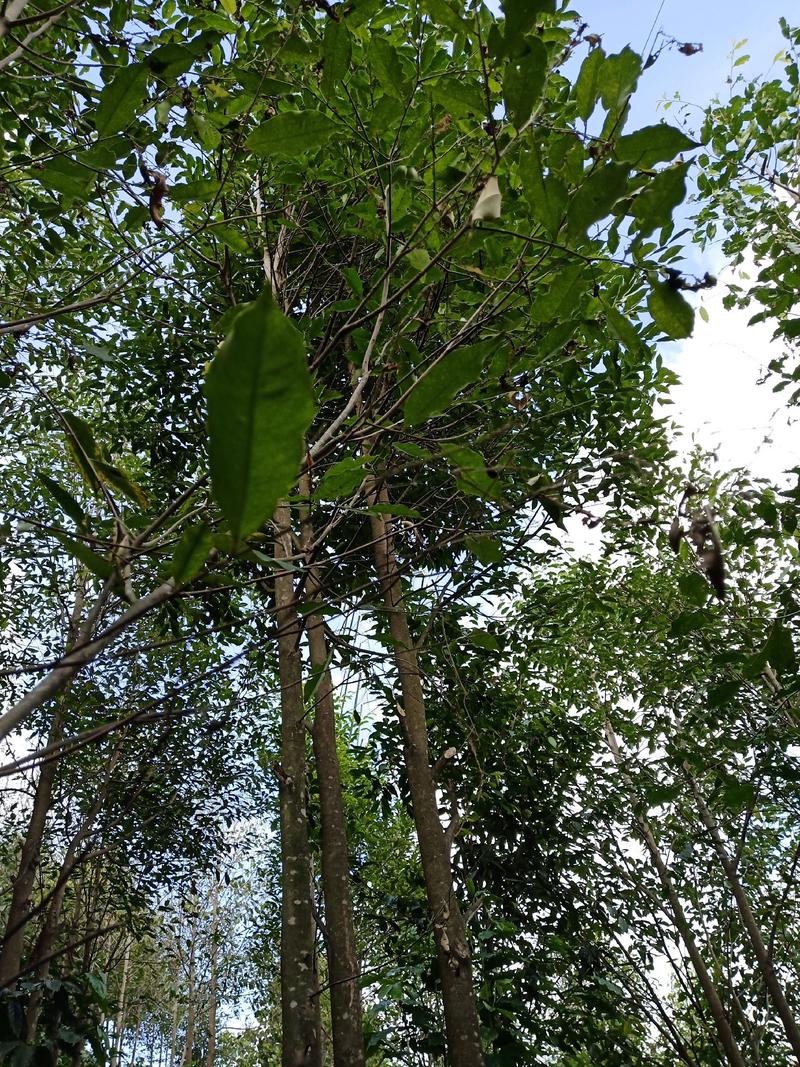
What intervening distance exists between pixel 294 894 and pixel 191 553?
9.70ft

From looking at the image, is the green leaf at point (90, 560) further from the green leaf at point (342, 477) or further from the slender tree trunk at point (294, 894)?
the slender tree trunk at point (294, 894)

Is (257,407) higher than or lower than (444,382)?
lower

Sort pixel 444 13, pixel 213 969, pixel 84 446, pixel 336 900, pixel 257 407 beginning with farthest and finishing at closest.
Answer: pixel 213 969, pixel 336 900, pixel 444 13, pixel 84 446, pixel 257 407

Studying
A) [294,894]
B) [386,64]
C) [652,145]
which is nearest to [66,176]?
[386,64]

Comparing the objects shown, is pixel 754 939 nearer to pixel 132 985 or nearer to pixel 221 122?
pixel 221 122

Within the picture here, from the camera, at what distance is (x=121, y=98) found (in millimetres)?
713

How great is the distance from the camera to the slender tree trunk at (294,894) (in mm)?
2701

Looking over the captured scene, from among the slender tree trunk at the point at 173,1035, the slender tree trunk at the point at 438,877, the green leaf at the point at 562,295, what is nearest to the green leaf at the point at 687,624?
the green leaf at the point at 562,295

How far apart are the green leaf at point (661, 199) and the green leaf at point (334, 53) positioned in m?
0.44

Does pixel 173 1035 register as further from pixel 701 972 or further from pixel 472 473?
pixel 472 473

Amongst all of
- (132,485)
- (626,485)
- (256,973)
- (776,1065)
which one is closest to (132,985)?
(256,973)

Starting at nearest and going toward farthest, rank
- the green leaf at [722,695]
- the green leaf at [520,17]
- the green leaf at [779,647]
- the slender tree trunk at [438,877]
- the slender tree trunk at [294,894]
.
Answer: the green leaf at [520,17] → the green leaf at [779,647] → the green leaf at [722,695] → the slender tree trunk at [294,894] → the slender tree trunk at [438,877]

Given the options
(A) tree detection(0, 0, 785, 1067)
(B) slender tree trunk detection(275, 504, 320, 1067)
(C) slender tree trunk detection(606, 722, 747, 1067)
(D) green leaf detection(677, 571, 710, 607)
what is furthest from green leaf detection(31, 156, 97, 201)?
(C) slender tree trunk detection(606, 722, 747, 1067)

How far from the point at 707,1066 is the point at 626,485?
4283 millimetres
